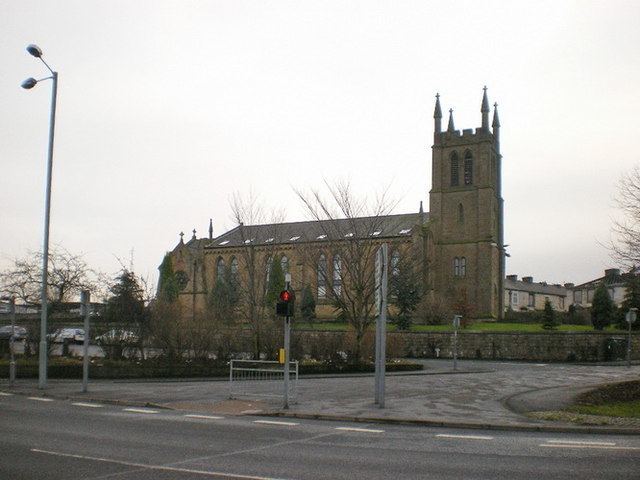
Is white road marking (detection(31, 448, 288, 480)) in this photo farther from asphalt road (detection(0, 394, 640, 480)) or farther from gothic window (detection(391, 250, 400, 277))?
gothic window (detection(391, 250, 400, 277))

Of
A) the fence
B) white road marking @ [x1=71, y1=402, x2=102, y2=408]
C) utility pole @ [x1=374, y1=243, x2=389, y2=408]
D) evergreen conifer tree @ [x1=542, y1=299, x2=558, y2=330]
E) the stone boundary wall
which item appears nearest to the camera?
utility pole @ [x1=374, y1=243, x2=389, y2=408]

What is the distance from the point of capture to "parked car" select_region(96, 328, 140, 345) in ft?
97.3

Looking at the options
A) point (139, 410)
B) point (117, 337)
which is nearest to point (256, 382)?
point (139, 410)

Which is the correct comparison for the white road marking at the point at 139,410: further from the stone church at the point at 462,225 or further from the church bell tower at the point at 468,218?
the church bell tower at the point at 468,218

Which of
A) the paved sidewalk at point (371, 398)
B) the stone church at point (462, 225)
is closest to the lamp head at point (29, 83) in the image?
the paved sidewalk at point (371, 398)

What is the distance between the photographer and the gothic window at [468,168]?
255ft

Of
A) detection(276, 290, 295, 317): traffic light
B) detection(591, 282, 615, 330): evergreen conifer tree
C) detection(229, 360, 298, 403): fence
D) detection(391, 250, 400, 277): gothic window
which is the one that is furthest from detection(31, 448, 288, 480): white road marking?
detection(591, 282, 615, 330): evergreen conifer tree

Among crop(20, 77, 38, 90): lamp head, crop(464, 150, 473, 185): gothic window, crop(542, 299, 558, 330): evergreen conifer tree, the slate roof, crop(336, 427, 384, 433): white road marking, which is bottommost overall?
crop(336, 427, 384, 433): white road marking

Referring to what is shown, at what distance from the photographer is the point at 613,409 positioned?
61.5ft

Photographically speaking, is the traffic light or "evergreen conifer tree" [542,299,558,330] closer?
the traffic light

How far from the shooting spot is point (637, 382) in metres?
23.7

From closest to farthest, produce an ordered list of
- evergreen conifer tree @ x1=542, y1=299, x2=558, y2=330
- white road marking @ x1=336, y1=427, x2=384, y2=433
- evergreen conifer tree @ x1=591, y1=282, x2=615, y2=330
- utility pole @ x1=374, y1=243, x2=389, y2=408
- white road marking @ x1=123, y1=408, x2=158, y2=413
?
white road marking @ x1=336, y1=427, x2=384, y2=433, white road marking @ x1=123, y1=408, x2=158, y2=413, utility pole @ x1=374, y1=243, x2=389, y2=408, evergreen conifer tree @ x1=542, y1=299, x2=558, y2=330, evergreen conifer tree @ x1=591, y1=282, x2=615, y2=330

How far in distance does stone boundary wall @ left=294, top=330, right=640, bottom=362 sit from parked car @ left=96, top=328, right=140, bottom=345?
2159 cm

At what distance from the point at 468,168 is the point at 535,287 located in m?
55.9
